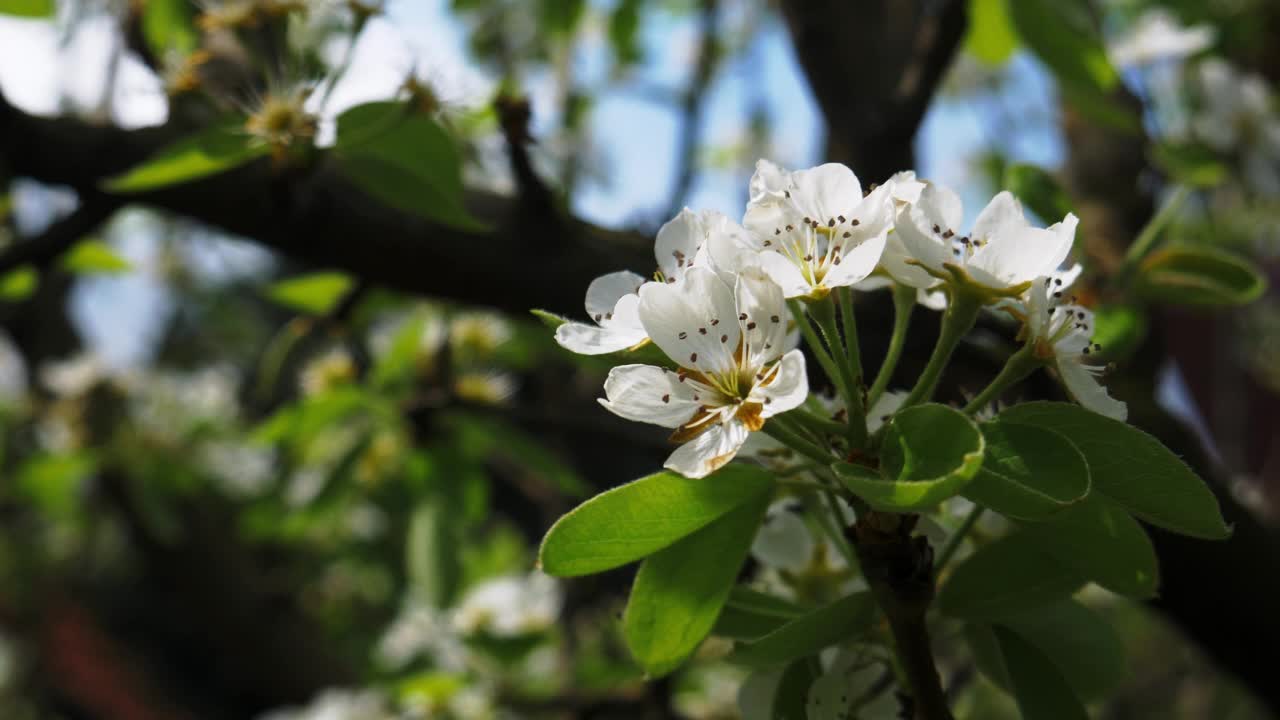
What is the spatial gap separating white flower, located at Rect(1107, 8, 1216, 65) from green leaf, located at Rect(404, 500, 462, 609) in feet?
4.09

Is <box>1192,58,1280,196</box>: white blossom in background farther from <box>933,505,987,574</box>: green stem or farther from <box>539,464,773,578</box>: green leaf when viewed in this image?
<box>539,464,773,578</box>: green leaf

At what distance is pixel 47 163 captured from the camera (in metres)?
1.19

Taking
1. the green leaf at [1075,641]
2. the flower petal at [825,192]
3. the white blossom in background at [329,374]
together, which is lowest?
the white blossom in background at [329,374]

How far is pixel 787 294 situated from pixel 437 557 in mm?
947

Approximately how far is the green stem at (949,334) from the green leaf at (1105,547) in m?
0.11

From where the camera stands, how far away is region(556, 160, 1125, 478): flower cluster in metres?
0.62

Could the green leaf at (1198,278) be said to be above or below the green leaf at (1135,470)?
below

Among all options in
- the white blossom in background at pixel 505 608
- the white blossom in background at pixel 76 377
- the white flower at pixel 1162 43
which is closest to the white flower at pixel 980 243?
the white blossom in background at pixel 505 608

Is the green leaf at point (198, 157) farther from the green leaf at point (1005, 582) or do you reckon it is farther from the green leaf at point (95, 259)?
the green leaf at point (1005, 582)

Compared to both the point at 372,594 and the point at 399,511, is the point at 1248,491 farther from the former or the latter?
the point at 372,594

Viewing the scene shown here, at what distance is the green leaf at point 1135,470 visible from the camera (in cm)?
57

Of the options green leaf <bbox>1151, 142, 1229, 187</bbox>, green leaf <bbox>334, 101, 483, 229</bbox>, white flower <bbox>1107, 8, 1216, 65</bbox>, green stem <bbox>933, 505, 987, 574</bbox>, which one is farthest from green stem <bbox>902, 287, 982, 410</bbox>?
white flower <bbox>1107, 8, 1216, 65</bbox>

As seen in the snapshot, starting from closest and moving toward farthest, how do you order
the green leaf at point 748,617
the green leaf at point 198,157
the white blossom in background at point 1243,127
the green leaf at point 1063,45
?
the green leaf at point 748,617 → the green leaf at point 198,157 → the green leaf at point 1063,45 → the white blossom in background at point 1243,127

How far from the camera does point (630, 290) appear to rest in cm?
70
